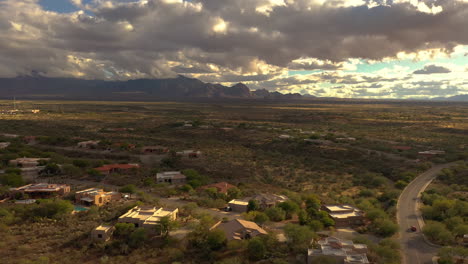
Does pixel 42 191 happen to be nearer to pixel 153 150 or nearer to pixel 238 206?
pixel 238 206

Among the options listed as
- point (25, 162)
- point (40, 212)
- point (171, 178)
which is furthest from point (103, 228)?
point (25, 162)

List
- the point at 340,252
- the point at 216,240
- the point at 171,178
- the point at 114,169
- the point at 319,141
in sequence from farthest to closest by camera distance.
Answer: the point at 319,141
the point at 114,169
the point at 171,178
the point at 216,240
the point at 340,252

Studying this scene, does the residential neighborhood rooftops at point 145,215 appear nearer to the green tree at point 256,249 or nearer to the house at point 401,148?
the green tree at point 256,249

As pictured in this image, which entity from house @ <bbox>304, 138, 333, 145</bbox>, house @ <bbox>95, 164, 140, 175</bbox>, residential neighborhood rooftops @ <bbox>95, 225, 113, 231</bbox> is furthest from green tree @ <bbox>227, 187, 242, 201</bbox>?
house @ <bbox>304, 138, 333, 145</bbox>

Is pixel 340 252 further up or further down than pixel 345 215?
further up

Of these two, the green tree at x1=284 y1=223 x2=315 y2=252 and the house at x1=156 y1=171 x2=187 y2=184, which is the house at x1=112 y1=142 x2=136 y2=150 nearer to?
the house at x1=156 y1=171 x2=187 y2=184

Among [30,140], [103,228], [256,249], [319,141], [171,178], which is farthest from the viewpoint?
[319,141]

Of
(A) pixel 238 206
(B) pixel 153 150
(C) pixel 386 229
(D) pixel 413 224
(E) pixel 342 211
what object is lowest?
(B) pixel 153 150
